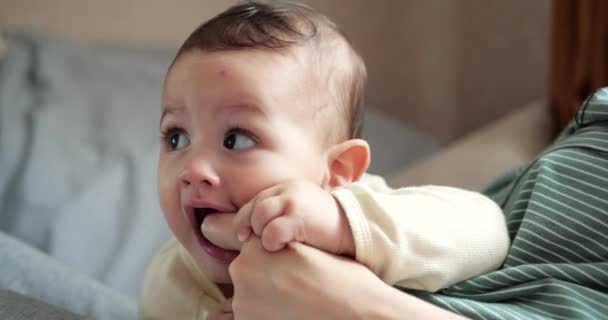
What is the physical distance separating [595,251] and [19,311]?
56 centimetres

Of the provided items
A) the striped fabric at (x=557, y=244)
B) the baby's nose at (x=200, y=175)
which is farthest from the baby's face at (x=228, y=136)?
the striped fabric at (x=557, y=244)

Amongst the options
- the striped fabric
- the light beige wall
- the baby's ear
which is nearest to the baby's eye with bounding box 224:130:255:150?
the baby's ear

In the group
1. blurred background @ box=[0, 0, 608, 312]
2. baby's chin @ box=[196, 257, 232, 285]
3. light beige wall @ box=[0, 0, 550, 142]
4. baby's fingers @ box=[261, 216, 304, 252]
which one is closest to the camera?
baby's fingers @ box=[261, 216, 304, 252]

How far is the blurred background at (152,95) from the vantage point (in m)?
1.20

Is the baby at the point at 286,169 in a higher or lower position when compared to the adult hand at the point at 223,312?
higher

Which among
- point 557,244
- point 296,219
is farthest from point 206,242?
point 557,244

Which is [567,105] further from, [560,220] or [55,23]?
[55,23]

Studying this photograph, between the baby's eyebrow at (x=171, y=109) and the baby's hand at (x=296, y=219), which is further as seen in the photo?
the baby's eyebrow at (x=171, y=109)

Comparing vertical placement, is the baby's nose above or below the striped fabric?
above

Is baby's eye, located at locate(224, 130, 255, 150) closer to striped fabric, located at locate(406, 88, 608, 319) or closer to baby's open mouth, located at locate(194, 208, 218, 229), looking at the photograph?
baby's open mouth, located at locate(194, 208, 218, 229)

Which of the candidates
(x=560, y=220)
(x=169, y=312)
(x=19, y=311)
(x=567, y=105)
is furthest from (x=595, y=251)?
(x=567, y=105)

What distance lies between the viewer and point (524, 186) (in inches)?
31.5

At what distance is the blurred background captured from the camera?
1203mm

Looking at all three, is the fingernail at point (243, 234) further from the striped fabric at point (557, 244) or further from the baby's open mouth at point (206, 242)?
the striped fabric at point (557, 244)
